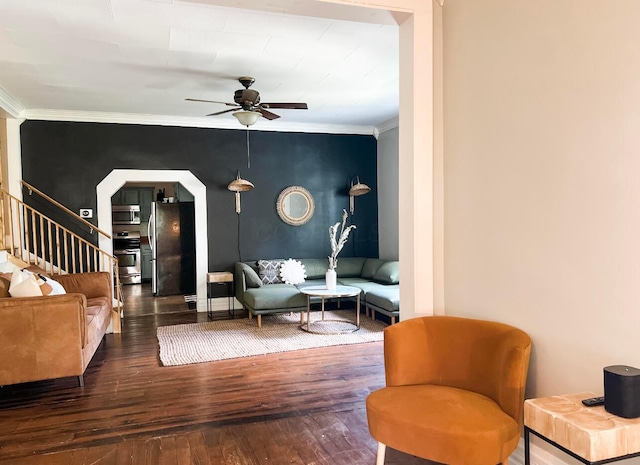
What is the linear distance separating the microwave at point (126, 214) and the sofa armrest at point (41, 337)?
680 centimetres

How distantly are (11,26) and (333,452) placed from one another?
3.82m

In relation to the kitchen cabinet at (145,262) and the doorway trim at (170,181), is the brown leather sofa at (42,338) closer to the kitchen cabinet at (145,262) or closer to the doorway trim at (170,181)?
the doorway trim at (170,181)

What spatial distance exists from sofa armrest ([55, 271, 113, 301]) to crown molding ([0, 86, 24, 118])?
2.19m

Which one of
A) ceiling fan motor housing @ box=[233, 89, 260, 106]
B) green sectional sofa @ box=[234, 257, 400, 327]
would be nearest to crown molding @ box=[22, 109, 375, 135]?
green sectional sofa @ box=[234, 257, 400, 327]

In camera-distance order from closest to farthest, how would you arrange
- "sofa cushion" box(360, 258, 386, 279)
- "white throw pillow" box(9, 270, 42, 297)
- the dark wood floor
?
the dark wood floor → "white throw pillow" box(9, 270, 42, 297) → "sofa cushion" box(360, 258, 386, 279)

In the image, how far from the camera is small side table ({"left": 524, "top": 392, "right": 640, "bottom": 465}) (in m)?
1.52

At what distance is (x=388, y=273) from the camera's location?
6.46 m

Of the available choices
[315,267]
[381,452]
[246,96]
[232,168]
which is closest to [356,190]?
[315,267]

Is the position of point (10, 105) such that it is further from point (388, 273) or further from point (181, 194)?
point (388, 273)

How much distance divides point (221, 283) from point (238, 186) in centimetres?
155

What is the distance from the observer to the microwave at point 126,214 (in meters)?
10.1

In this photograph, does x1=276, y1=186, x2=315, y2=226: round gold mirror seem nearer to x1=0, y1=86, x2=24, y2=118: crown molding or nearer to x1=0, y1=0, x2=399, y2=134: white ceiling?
x1=0, y1=0, x2=399, y2=134: white ceiling

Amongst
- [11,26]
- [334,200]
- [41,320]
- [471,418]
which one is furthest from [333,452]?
[334,200]

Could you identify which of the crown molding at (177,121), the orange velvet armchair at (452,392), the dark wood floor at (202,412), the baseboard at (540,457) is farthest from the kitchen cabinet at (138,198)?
the baseboard at (540,457)
